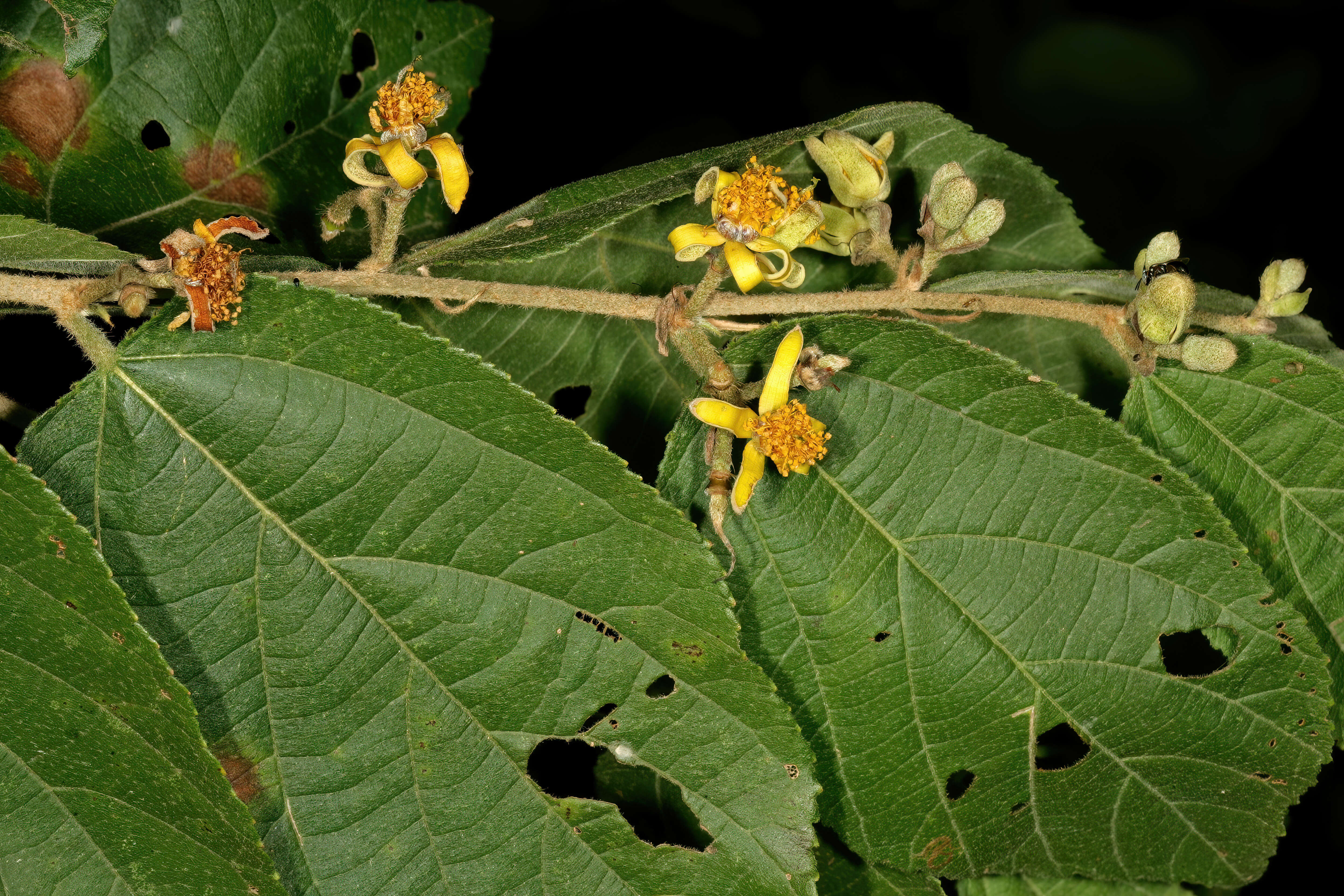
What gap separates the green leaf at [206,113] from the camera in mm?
2258

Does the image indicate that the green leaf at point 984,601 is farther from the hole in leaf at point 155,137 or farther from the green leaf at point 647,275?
the hole in leaf at point 155,137

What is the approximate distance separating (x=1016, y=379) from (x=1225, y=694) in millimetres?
823

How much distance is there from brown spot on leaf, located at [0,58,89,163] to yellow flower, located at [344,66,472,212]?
0.76m

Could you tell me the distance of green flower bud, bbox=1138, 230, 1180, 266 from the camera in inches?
85.4

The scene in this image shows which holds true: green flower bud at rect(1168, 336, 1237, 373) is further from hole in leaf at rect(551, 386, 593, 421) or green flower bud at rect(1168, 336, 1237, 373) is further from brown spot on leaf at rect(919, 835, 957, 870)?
hole in leaf at rect(551, 386, 593, 421)

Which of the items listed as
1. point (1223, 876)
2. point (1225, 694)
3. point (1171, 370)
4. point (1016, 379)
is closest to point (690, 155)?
point (1016, 379)

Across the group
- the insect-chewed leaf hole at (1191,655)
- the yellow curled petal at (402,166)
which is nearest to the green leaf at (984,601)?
the insect-chewed leaf hole at (1191,655)

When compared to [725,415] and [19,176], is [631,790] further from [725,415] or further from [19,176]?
[19,176]

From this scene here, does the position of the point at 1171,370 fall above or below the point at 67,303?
below

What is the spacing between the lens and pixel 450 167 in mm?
1990

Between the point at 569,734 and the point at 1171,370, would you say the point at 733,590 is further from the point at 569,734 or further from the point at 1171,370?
the point at 1171,370

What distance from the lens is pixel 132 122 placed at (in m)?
2.33

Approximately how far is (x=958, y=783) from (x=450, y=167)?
172 cm

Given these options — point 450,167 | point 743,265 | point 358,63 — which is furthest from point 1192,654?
point 358,63
